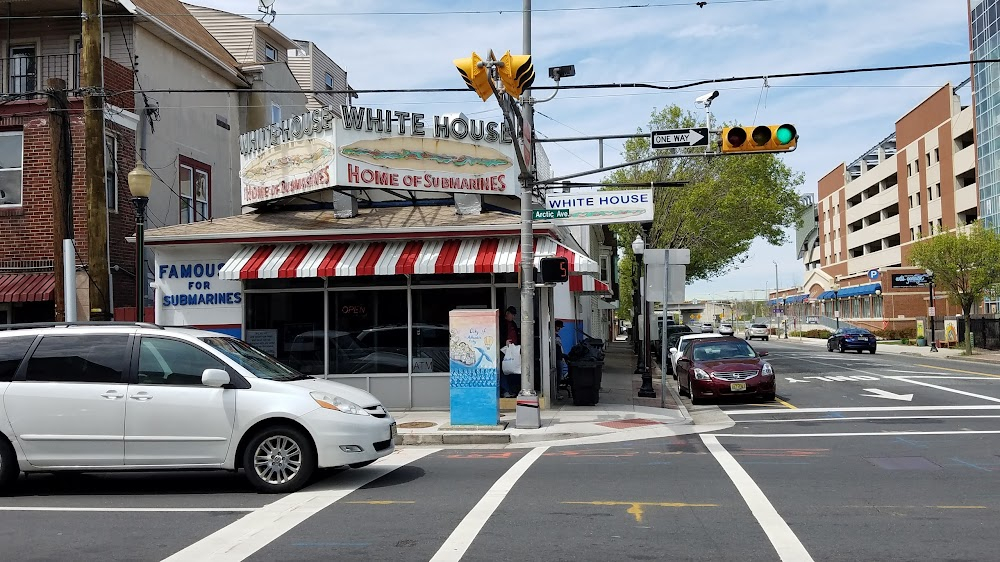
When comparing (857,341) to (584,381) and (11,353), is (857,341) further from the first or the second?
(11,353)

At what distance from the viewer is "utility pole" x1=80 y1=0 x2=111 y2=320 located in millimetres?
13188

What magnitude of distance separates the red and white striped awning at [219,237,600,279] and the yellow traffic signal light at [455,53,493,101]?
17.8ft

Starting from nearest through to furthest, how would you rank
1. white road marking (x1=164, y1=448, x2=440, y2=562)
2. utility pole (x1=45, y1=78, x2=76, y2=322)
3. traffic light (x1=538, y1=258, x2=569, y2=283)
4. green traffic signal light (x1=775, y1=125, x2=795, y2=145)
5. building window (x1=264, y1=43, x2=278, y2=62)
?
white road marking (x1=164, y1=448, x2=440, y2=562) < green traffic signal light (x1=775, y1=125, x2=795, y2=145) < traffic light (x1=538, y1=258, x2=569, y2=283) < utility pole (x1=45, y1=78, x2=76, y2=322) < building window (x1=264, y1=43, x2=278, y2=62)

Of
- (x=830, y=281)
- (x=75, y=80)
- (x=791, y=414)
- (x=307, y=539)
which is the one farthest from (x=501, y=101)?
(x=830, y=281)

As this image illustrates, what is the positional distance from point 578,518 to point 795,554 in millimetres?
1904

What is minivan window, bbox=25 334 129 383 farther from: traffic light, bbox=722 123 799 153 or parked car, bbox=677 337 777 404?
parked car, bbox=677 337 777 404

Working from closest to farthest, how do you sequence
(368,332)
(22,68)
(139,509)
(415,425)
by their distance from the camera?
(139,509) < (415,425) < (368,332) < (22,68)

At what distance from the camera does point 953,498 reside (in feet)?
26.5

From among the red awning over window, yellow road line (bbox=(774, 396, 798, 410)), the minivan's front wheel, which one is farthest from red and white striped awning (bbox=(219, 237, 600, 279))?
the minivan's front wheel

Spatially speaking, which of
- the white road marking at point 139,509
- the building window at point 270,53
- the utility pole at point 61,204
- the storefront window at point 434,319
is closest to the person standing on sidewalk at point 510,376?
the storefront window at point 434,319

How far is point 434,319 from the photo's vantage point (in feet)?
56.3

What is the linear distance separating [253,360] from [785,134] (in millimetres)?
8437

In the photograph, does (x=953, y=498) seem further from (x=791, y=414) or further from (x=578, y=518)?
(x=791, y=414)

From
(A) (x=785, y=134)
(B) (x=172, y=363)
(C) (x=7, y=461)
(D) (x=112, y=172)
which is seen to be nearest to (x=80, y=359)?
(B) (x=172, y=363)
